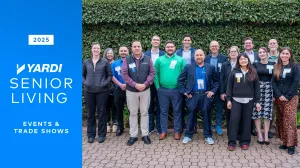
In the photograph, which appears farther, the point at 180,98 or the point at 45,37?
the point at 180,98

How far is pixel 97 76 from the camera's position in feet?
23.0

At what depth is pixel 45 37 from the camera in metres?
3.08

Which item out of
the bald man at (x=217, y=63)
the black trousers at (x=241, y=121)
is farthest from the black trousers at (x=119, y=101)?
the black trousers at (x=241, y=121)

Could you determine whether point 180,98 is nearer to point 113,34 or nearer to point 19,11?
point 113,34

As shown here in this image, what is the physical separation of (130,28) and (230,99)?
10.2ft

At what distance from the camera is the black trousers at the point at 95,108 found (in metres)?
7.11

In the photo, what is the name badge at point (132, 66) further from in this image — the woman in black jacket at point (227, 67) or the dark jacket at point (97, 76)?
the woman in black jacket at point (227, 67)

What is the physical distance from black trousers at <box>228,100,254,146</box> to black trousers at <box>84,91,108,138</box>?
7.74ft

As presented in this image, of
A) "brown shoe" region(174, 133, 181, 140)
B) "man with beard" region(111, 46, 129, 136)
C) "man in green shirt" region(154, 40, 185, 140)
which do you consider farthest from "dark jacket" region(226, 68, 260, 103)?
"man with beard" region(111, 46, 129, 136)

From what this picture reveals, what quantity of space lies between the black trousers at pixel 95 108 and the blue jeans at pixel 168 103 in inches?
42.3

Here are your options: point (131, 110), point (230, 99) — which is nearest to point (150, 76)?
point (131, 110)

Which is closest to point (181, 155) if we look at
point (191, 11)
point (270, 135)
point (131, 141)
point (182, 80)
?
point (131, 141)

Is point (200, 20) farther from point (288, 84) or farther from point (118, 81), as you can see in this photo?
point (288, 84)

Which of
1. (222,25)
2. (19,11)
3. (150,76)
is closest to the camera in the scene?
(19,11)
